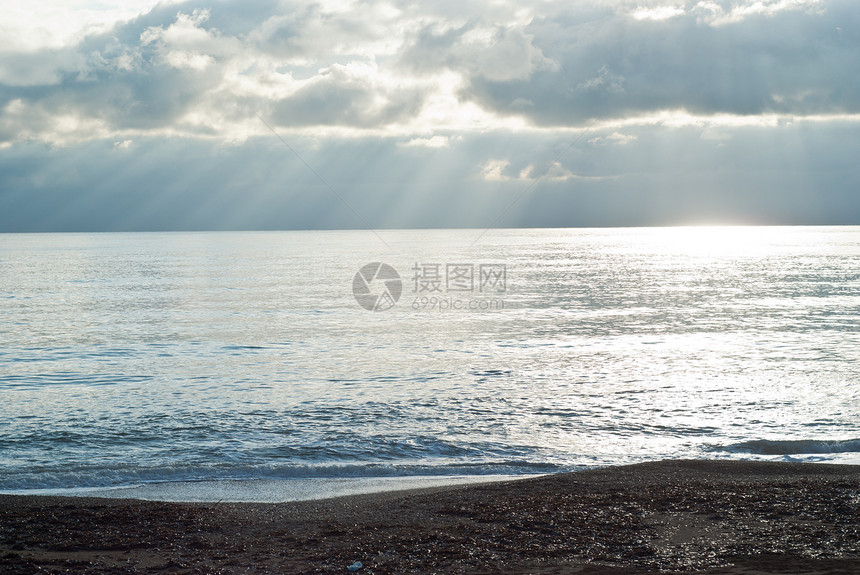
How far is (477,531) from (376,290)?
58.8 meters

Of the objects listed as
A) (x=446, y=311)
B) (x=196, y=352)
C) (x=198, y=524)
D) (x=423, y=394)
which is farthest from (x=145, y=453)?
(x=446, y=311)

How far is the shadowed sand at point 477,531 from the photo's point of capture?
8.42 m

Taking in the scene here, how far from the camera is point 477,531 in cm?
973

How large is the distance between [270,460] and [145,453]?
3.04 m

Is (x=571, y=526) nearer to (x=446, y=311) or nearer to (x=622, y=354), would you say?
(x=622, y=354)

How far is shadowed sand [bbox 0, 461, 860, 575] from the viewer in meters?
8.42

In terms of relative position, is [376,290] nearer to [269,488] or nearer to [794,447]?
[794,447]

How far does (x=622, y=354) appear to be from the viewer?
29984 mm

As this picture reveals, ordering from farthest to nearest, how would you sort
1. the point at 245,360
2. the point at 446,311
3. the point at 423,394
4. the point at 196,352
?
the point at 446,311
the point at 196,352
the point at 245,360
the point at 423,394

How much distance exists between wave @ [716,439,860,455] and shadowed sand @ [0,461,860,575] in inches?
145

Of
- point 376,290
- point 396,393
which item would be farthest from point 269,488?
point 376,290

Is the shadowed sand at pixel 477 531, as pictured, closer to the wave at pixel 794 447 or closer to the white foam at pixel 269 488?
the white foam at pixel 269 488

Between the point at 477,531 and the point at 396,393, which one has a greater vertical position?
the point at 477,531

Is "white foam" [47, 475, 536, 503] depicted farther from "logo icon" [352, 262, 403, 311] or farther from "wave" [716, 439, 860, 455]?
"logo icon" [352, 262, 403, 311]
